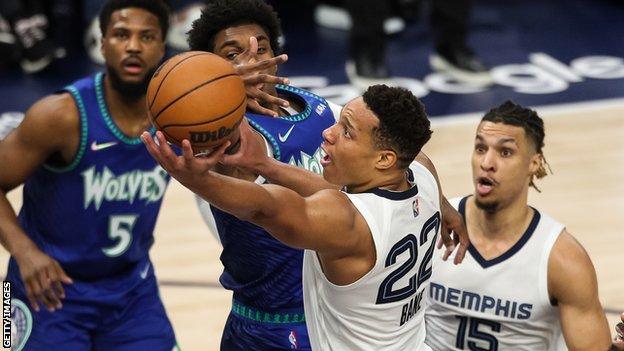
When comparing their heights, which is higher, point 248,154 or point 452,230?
point 248,154

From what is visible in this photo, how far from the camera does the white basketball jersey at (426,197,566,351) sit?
4.99 meters

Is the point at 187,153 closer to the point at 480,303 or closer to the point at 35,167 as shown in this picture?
the point at 35,167

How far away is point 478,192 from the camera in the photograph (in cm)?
507

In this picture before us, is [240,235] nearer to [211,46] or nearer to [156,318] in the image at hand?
[211,46]

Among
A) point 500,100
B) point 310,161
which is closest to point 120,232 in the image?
point 310,161

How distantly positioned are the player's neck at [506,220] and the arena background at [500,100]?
1.78 m

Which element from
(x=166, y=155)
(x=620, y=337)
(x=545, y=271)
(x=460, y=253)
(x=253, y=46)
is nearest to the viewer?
(x=166, y=155)

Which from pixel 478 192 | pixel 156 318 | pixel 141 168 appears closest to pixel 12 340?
pixel 156 318

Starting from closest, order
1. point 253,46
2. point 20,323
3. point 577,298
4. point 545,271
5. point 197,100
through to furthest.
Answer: point 197,100 → point 253,46 → point 577,298 → point 545,271 → point 20,323

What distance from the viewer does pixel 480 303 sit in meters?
5.07

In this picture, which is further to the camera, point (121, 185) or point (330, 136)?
point (121, 185)

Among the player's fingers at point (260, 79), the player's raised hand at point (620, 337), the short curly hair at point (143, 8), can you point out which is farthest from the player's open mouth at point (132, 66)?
the player's raised hand at point (620, 337)

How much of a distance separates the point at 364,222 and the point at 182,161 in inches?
28.3

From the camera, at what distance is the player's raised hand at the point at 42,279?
475cm
